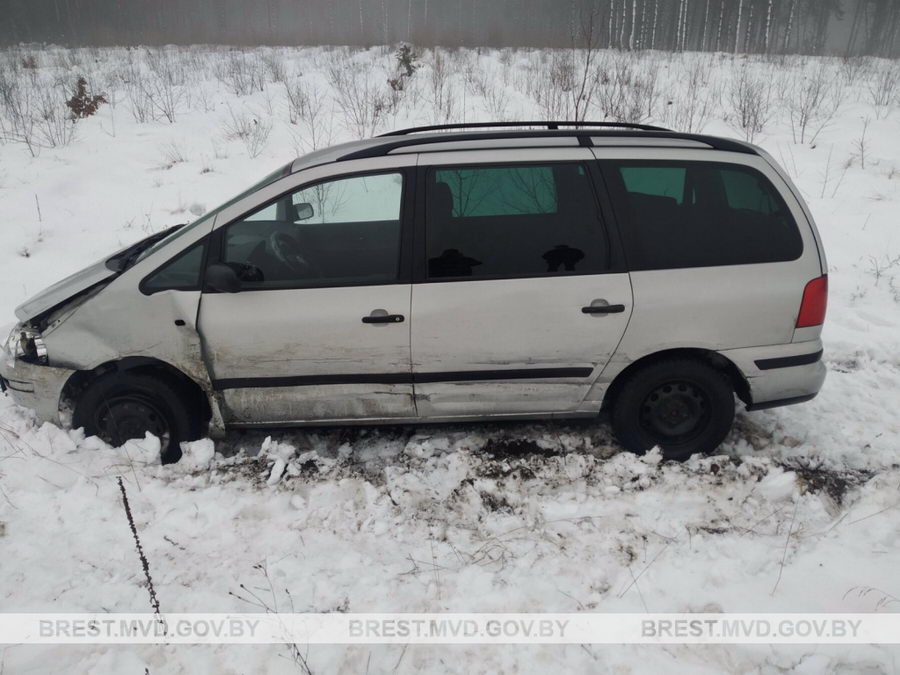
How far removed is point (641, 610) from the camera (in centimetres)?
219

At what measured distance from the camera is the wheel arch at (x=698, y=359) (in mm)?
3008

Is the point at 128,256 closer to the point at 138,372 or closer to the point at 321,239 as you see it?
the point at 138,372

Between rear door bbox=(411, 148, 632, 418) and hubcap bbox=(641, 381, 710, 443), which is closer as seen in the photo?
rear door bbox=(411, 148, 632, 418)

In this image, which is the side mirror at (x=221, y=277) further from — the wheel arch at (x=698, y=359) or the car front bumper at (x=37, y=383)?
the wheel arch at (x=698, y=359)

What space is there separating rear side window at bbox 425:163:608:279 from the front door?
0.23m

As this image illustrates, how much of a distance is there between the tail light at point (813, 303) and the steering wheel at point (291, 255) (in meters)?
2.60

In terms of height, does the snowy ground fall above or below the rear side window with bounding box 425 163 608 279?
below

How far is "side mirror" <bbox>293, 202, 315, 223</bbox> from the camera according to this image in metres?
3.06

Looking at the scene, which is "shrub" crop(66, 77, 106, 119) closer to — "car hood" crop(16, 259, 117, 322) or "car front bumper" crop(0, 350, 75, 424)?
"car hood" crop(16, 259, 117, 322)

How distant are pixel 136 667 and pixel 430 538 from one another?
1.25 metres

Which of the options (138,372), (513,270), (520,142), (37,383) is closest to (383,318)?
(513,270)

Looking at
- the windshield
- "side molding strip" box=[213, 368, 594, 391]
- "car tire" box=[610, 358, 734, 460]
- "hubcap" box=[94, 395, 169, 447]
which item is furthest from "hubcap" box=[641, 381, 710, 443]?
"hubcap" box=[94, 395, 169, 447]

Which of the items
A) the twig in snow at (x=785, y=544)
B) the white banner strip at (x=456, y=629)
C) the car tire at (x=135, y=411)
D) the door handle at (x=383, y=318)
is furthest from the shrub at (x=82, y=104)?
the twig in snow at (x=785, y=544)

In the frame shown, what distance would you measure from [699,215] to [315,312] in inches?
84.0
